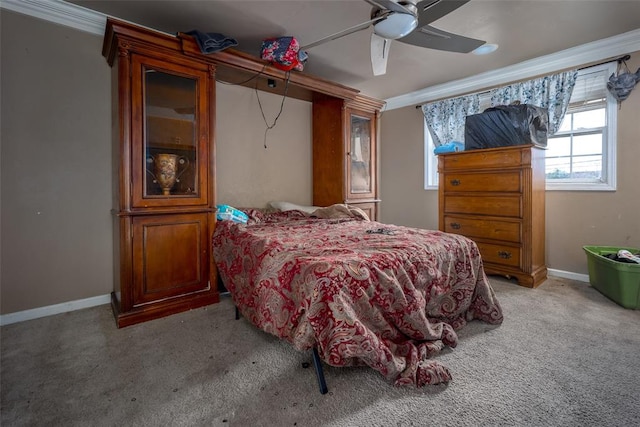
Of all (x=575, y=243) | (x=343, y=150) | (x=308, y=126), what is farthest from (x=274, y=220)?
(x=575, y=243)

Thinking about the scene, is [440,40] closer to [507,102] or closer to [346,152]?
[346,152]

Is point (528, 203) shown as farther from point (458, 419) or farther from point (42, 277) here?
point (42, 277)

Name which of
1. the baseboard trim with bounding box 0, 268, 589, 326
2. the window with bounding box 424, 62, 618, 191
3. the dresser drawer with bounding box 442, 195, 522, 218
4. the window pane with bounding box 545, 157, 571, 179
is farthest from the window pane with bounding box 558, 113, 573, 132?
the baseboard trim with bounding box 0, 268, 589, 326

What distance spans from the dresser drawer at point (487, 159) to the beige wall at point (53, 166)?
3.31 m

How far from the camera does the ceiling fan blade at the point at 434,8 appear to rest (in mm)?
1626

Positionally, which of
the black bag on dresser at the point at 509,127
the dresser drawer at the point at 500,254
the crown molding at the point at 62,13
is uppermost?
the crown molding at the point at 62,13

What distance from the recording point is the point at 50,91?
220cm

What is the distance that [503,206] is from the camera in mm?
2934

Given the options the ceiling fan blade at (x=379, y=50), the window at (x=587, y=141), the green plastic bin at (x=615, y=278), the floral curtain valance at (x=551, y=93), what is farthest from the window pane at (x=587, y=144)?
the ceiling fan blade at (x=379, y=50)

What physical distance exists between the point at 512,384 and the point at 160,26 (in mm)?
3456

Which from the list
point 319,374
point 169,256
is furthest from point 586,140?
point 169,256

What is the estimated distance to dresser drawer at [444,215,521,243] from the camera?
288 centimetres

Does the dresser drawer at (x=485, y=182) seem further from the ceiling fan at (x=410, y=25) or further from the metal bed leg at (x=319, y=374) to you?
the metal bed leg at (x=319, y=374)

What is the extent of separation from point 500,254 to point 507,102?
5.70 ft
